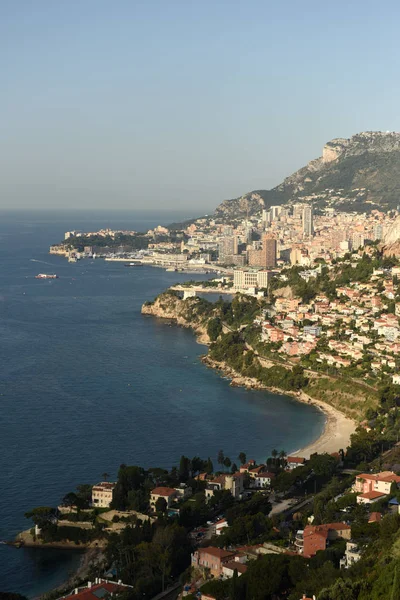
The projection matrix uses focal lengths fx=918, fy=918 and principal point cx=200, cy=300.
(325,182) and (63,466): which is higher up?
(325,182)

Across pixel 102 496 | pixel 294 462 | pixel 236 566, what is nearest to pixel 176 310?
pixel 294 462

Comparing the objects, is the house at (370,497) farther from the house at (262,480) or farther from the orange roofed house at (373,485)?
the house at (262,480)

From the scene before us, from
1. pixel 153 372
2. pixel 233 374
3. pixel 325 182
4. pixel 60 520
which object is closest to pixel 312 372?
pixel 233 374

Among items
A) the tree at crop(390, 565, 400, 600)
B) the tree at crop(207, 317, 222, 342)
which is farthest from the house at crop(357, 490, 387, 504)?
the tree at crop(207, 317, 222, 342)

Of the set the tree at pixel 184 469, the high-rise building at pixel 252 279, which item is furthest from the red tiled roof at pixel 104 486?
the high-rise building at pixel 252 279

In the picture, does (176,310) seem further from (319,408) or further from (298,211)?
(298,211)

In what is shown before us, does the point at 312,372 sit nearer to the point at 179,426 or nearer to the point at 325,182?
the point at 179,426

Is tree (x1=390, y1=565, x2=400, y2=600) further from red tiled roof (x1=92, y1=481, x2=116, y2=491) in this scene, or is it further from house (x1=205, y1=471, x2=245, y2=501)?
red tiled roof (x1=92, y1=481, x2=116, y2=491)
